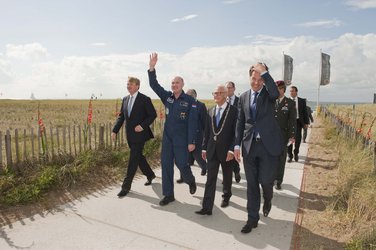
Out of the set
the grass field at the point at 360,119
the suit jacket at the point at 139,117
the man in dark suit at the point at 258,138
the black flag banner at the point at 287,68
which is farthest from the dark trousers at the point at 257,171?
the black flag banner at the point at 287,68

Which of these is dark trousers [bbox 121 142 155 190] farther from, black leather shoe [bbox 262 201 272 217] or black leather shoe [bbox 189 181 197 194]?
black leather shoe [bbox 262 201 272 217]

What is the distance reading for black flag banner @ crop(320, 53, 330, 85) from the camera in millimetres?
22578

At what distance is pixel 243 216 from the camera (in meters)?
4.41

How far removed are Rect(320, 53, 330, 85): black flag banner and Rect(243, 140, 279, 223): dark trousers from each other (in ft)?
68.6

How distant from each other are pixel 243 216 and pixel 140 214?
1.47m

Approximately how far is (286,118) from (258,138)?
2.15 metres

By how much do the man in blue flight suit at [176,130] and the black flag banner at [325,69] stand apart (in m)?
20.5

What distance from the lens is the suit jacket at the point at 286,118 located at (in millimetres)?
5754

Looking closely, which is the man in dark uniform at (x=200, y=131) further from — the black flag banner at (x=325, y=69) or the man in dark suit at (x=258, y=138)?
the black flag banner at (x=325, y=69)

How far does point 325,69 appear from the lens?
2292cm

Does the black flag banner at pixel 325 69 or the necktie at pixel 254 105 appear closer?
the necktie at pixel 254 105

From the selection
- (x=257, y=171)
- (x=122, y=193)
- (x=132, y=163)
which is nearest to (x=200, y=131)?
(x=132, y=163)

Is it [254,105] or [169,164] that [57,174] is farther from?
[254,105]

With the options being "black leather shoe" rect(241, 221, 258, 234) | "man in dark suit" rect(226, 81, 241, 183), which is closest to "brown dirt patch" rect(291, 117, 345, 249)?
"black leather shoe" rect(241, 221, 258, 234)
